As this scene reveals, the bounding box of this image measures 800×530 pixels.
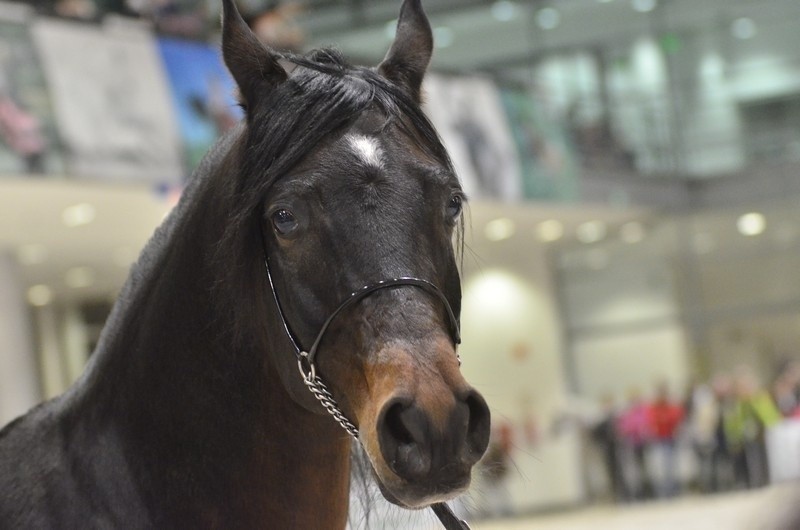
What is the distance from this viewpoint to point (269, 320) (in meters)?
2.51

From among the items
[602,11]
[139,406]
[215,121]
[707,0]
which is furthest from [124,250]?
[139,406]

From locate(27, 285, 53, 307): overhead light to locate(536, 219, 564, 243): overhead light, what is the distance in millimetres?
9635

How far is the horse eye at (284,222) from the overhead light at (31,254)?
51.0ft

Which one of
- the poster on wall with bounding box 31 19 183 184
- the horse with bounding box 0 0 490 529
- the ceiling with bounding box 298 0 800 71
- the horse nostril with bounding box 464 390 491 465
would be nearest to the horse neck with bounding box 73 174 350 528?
the horse with bounding box 0 0 490 529

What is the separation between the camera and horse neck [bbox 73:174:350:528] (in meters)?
2.54

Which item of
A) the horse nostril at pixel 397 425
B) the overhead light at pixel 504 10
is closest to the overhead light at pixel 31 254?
the overhead light at pixel 504 10

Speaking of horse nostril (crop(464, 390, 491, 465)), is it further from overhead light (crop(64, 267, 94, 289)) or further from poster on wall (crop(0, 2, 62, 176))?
overhead light (crop(64, 267, 94, 289))

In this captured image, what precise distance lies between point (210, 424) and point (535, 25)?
23.9 metres

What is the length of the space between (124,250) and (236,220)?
16957 mm

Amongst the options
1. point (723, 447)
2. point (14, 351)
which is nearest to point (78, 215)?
point (14, 351)

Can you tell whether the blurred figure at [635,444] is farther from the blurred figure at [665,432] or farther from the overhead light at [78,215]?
the overhead light at [78,215]

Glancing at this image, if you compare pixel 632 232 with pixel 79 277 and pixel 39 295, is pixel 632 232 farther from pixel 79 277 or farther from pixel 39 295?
pixel 39 295

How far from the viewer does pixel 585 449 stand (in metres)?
22.5

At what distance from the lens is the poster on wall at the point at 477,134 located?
1803cm
